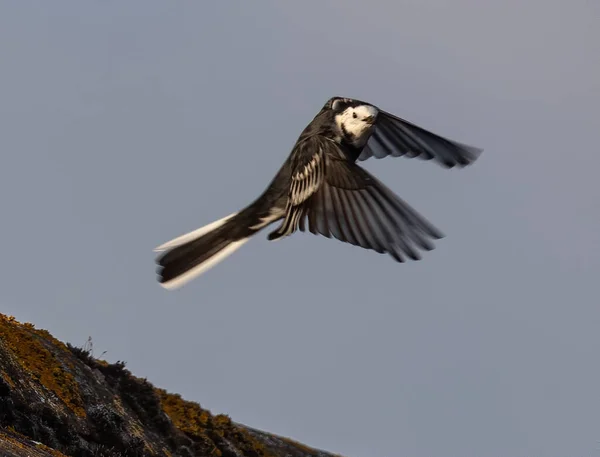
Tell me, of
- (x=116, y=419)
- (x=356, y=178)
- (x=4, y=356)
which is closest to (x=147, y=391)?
(x=116, y=419)

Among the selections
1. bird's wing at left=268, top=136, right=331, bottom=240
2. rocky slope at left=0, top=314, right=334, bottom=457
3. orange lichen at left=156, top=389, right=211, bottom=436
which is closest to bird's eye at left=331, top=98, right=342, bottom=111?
bird's wing at left=268, top=136, right=331, bottom=240

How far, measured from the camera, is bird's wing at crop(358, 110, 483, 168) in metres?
11.7

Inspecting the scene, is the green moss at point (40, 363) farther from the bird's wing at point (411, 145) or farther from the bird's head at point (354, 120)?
the bird's head at point (354, 120)

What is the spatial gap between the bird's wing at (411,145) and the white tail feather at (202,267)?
6.14 ft

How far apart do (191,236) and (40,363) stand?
11.9ft

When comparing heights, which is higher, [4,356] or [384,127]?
[384,127]

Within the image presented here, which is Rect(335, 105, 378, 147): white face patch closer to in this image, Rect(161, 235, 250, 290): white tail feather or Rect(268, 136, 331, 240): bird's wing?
Rect(268, 136, 331, 240): bird's wing

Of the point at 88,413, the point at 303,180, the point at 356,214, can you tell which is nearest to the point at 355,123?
the point at 303,180

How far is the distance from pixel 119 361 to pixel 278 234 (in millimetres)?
6020

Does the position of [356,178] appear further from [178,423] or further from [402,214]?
[178,423]

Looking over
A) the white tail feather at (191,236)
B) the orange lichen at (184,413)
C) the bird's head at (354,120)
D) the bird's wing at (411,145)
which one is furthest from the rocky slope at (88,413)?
the bird's wing at (411,145)

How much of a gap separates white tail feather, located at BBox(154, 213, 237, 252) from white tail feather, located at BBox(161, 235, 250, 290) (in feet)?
1.10

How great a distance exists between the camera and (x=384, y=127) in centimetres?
1195

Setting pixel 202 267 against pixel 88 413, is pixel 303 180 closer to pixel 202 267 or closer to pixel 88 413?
pixel 202 267
